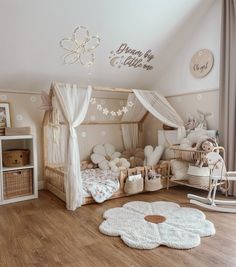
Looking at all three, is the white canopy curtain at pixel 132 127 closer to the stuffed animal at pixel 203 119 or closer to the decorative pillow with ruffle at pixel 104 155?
the decorative pillow with ruffle at pixel 104 155

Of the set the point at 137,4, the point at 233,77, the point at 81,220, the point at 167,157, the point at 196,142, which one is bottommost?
the point at 81,220

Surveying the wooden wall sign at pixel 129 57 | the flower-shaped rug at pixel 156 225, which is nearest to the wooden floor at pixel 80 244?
the flower-shaped rug at pixel 156 225

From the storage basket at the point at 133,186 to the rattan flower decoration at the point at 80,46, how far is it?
1965mm

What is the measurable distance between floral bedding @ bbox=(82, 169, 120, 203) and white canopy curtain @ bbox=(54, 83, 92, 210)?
177 mm

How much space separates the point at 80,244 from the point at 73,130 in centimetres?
148

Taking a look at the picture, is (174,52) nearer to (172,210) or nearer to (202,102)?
(202,102)

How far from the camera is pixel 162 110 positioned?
4285 mm

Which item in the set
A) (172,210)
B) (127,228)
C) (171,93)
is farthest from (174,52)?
(127,228)

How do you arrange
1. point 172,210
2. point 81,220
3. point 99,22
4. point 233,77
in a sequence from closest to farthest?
point 81,220 < point 172,210 < point 99,22 < point 233,77

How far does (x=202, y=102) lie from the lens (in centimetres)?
411

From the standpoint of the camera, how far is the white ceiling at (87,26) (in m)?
2.91

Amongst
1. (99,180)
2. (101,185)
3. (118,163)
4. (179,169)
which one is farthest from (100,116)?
(179,169)

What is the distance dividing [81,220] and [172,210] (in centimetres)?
114

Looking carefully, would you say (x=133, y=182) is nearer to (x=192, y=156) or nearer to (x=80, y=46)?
(x=192, y=156)
